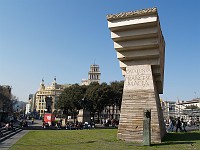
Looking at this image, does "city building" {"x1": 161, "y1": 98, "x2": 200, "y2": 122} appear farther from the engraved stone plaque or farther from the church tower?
the engraved stone plaque

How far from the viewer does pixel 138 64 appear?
22.5 m

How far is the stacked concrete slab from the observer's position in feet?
67.5

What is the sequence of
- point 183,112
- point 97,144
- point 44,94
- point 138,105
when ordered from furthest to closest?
1. point 44,94
2. point 183,112
3. point 138,105
4. point 97,144

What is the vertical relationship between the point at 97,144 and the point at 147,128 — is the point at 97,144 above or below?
below

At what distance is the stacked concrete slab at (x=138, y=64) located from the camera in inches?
810

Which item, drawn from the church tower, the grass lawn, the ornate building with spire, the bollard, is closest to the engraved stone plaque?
the bollard

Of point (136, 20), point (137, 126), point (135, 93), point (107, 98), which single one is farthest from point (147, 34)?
point (107, 98)

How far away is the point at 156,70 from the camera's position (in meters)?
22.6

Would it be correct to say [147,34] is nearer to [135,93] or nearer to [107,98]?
[135,93]

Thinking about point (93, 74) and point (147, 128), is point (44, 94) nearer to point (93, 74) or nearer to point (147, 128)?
point (93, 74)

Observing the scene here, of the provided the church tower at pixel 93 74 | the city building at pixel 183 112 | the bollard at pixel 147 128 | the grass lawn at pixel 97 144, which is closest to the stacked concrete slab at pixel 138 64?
the grass lawn at pixel 97 144

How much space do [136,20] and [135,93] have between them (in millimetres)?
6039

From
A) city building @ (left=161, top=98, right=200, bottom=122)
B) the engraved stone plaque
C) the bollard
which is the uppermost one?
the engraved stone plaque

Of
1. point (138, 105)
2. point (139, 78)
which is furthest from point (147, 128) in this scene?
point (139, 78)
